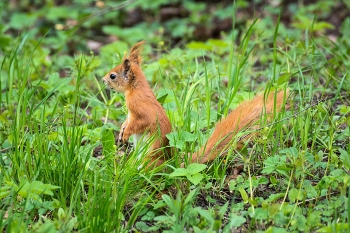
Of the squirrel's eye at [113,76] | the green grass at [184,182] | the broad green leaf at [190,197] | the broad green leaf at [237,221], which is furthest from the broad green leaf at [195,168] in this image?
the squirrel's eye at [113,76]

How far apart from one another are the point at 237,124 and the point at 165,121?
0.35 meters

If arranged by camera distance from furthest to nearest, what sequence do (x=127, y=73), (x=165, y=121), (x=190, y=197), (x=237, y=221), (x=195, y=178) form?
(x=127, y=73), (x=165, y=121), (x=195, y=178), (x=190, y=197), (x=237, y=221)

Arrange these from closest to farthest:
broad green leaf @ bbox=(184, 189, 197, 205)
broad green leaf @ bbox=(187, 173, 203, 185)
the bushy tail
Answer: broad green leaf @ bbox=(184, 189, 197, 205)
broad green leaf @ bbox=(187, 173, 203, 185)
the bushy tail

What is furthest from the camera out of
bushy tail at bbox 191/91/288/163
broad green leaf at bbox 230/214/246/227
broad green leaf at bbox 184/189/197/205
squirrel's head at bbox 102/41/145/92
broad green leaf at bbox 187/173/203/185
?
squirrel's head at bbox 102/41/145/92

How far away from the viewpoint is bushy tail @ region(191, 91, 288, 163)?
2936 mm

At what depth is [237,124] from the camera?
294 centimetres

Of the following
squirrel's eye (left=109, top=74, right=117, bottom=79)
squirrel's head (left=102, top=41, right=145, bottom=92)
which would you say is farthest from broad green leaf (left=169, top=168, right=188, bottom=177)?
squirrel's eye (left=109, top=74, right=117, bottom=79)

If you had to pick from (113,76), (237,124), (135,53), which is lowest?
(237,124)

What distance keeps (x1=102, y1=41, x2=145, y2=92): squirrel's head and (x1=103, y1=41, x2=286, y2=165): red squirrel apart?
0.02 meters

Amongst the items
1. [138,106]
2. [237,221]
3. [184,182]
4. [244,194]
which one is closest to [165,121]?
[138,106]

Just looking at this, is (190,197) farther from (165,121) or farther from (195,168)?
(165,121)

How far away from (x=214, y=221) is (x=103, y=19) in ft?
16.0

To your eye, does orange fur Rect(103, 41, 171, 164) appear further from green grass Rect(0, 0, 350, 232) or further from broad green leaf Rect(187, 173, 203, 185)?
broad green leaf Rect(187, 173, 203, 185)

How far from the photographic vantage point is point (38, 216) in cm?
273
